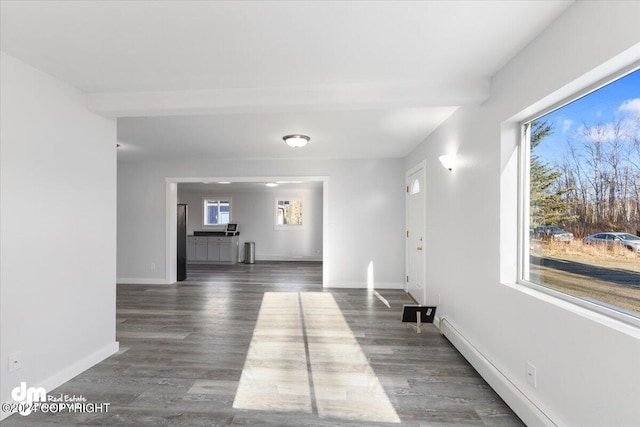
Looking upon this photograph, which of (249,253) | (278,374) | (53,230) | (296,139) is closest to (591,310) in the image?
(278,374)

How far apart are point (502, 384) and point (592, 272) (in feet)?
3.40

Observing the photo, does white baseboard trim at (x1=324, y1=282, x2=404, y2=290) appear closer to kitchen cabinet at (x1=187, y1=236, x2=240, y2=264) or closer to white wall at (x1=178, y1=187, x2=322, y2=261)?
white wall at (x1=178, y1=187, x2=322, y2=261)

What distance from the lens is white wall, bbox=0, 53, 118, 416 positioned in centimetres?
216

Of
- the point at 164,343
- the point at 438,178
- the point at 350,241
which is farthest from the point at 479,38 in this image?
the point at 350,241

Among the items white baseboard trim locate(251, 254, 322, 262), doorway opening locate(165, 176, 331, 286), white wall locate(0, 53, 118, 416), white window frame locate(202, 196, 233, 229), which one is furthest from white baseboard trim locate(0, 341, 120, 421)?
white window frame locate(202, 196, 233, 229)

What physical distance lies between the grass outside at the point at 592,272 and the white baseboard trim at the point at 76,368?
3.57 m

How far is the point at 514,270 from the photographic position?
2.39 m

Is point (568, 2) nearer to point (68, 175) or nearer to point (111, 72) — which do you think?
point (111, 72)

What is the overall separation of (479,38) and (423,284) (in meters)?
3.32

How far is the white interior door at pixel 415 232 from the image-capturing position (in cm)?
466

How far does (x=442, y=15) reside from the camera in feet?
5.79

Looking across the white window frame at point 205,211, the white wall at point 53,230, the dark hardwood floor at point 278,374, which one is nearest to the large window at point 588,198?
the dark hardwood floor at point 278,374

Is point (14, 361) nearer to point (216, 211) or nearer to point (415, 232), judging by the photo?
point (415, 232)

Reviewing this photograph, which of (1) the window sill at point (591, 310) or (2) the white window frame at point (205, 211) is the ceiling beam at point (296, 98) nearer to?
(1) the window sill at point (591, 310)
